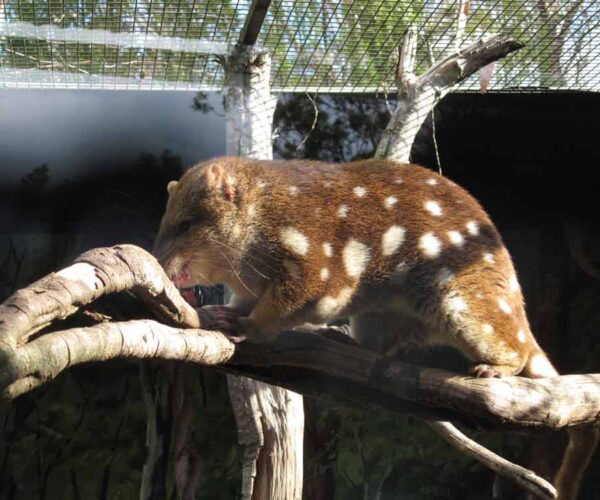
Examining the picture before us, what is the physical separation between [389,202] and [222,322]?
2.74 ft

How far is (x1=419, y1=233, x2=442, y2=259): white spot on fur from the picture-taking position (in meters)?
3.08

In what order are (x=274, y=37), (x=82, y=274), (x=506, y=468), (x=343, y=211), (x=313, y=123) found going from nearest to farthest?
(x=82, y=274) < (x=506, y=468) < (x=343, y=211) < (x=274, y=37) < (x=313, y=123)

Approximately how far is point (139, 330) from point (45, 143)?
283 centimetres

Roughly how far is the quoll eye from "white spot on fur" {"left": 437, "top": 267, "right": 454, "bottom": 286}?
3.13 ft

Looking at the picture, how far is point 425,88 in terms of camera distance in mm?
4070

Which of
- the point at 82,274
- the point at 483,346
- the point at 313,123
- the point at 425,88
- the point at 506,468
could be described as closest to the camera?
the point at 82,274

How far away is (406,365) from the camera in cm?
287

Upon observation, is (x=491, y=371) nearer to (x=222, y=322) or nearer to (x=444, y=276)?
(x=444, y=276)

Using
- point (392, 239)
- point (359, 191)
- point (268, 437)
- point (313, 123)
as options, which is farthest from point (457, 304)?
point (313, 123)

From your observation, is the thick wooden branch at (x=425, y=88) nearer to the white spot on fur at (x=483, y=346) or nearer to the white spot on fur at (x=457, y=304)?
the white spot on fur at (x=457, y=304)

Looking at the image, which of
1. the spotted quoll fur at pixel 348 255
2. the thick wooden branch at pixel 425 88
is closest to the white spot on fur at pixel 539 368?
the spotted quoll fur at pixel 348 255

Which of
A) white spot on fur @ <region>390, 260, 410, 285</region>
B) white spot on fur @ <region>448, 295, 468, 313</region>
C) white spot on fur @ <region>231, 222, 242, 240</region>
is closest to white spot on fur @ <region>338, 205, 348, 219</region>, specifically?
white spot on fur @ <region>390, 260, 410, 285</region>

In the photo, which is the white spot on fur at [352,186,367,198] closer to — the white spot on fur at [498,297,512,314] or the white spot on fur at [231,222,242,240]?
the white spot on fur at [231,222,242,240]

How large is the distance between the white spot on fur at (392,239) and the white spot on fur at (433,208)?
0.15 meters
